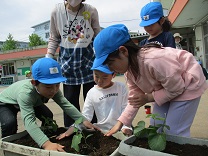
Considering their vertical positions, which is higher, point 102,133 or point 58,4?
point 58,4

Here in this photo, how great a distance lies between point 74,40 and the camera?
8.46ft

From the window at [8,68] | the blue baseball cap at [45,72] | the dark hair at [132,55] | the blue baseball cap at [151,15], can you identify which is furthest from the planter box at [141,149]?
the window at [8,68]

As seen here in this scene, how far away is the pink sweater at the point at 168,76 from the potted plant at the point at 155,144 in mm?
255

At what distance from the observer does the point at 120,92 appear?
8.30 ft

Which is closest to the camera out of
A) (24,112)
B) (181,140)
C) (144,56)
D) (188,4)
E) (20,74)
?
(181,140)

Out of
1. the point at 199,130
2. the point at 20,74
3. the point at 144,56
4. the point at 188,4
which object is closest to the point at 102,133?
the point at 144,56

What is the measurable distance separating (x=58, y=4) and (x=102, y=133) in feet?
4.66

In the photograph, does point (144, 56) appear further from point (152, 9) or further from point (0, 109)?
point (0, 109)

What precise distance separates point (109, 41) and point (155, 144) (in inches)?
23.8

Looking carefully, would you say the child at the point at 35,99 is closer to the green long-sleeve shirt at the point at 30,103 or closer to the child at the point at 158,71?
the green long-sleeve shirt at the point at 30,103

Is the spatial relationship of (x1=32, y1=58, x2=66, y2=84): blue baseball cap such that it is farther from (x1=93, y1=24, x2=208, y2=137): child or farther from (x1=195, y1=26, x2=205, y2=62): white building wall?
(x1=195, y1=26, x2=205, y2=62): white building wall

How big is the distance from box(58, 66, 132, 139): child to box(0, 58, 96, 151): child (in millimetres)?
349

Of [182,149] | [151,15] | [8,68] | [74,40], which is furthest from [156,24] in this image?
[8,68]

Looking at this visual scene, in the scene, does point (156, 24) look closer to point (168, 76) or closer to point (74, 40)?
point (74, 40)
